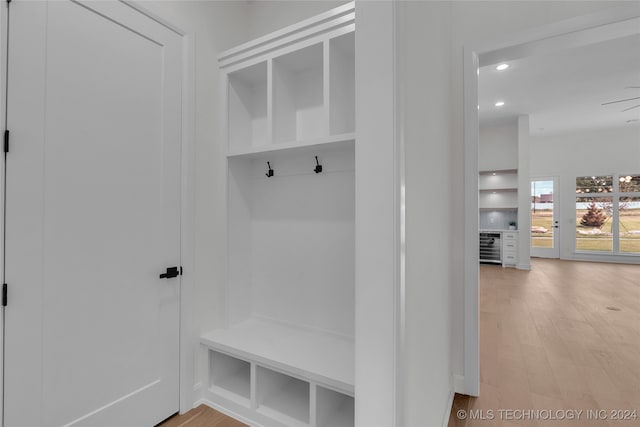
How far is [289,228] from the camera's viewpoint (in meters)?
2.21

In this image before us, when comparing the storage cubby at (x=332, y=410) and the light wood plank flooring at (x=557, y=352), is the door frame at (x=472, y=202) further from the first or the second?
the storage cubby at (x=332, y=410)

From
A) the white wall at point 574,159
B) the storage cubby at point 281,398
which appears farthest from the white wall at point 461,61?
the white wall at point 574,159

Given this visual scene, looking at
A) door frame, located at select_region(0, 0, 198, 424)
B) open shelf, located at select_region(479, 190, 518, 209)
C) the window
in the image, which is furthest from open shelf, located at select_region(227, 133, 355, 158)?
the window

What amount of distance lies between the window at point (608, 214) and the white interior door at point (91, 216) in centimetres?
1012

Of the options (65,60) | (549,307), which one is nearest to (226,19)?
(65,60)

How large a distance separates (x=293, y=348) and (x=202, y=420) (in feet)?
2.31

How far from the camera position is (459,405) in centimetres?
201

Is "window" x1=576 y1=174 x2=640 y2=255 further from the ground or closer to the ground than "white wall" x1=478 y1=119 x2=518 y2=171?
closer to the ground

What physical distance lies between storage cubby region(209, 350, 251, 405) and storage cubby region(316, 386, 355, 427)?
1.77ft

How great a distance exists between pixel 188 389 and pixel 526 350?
2.86 metres

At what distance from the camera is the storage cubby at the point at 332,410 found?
5.32 feet

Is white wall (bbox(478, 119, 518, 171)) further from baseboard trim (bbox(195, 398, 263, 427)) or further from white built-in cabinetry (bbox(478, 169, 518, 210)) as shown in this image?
baseboard trim (bbox(195, 398, 263, 427))

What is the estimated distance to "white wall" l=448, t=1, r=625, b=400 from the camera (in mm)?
1901

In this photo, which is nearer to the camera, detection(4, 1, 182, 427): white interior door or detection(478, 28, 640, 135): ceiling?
detection(4, 1, 182, 427): white interior door
